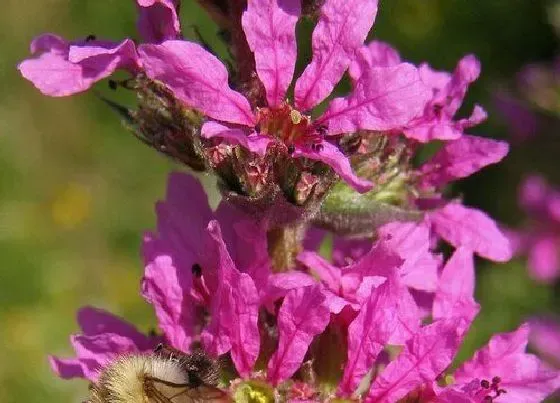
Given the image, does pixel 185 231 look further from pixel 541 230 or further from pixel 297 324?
pixel 541 230

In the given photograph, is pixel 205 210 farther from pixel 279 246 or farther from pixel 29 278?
pixel 29 278

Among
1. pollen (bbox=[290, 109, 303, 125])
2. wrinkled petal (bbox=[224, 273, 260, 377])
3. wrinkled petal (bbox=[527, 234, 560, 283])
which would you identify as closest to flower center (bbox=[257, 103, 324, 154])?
pollen (bbox=[290, 109, 303, 125])

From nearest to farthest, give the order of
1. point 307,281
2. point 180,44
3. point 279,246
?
point 180,44, point 307,281, point 279,246

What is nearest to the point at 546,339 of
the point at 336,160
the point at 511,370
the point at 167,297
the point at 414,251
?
the point at 511,370

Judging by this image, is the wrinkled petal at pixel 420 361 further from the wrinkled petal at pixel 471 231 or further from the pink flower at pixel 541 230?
the pink flower at pixel 541 230

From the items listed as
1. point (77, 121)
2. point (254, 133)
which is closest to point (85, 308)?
point (254, 133)
